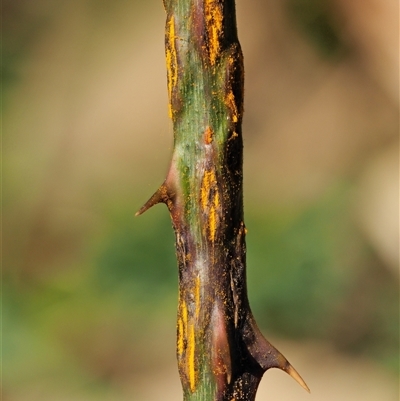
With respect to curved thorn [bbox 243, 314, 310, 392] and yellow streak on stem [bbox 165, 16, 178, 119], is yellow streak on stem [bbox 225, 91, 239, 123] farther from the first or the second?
curved thorn [bbox 243, 314, 310, 392]

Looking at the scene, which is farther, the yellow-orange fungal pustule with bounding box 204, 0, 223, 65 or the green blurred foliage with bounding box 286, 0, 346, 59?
the green blurred foliage with bounding box 286, 0, 346, 59

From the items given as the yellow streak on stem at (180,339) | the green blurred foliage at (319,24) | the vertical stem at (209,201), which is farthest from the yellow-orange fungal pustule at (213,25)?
the green blurred foliage at (319,24)

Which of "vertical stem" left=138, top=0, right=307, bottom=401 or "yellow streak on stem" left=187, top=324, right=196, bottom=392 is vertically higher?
"vertical stem" left=138, top=0, right=307, bottom=401

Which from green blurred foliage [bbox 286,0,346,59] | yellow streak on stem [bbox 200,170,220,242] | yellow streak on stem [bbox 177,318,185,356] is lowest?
yellow streak on stem [bbox 177,318,185,356]

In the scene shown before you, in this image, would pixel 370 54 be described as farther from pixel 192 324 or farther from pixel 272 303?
pixel 192 324

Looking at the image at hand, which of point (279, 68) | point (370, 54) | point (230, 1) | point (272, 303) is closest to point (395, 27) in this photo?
point (370, 54)

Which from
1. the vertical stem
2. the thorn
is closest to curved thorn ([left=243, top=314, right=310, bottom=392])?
the vertical stem

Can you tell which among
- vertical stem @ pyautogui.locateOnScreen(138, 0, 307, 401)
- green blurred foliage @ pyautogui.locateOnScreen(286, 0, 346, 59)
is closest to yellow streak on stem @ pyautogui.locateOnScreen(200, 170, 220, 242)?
vertical stem @ pyautogui.locateOnScreen(138, 0, 307, 401)

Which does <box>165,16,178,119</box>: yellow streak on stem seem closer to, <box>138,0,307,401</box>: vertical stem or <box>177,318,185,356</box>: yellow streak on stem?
<box>138,0,307,401</box>: vertical stem

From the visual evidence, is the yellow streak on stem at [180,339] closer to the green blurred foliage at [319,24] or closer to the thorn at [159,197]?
the thorn at [159,197]

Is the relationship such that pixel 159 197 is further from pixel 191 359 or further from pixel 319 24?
pixel 319 24
